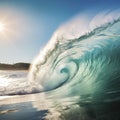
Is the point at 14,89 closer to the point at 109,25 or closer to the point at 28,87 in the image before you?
the point at 28,87

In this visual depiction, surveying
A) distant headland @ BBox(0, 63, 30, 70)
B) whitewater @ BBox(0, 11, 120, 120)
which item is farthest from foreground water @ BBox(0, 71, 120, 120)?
distant headland @ BBox(0, 63, 30, 70)

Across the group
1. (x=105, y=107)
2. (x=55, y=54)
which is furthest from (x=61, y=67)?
(x=105, y=107)

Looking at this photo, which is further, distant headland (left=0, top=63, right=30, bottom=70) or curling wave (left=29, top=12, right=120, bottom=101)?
distant headland (left=0, top=63, right=30, bottom=70)

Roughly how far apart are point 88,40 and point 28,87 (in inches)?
254

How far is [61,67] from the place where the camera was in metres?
18.4

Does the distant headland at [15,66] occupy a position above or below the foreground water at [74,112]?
above

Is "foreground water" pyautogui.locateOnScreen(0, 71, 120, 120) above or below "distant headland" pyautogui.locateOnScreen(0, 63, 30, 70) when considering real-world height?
below

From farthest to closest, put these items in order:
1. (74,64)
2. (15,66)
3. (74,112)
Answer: (15,66) → (74,64) → (74,112)

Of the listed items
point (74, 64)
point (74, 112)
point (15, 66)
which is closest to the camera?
point (74, 112)

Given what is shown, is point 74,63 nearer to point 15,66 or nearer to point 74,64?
point 74,64

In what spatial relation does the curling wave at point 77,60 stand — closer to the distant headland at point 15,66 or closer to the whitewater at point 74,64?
the whitewater at point 74,64

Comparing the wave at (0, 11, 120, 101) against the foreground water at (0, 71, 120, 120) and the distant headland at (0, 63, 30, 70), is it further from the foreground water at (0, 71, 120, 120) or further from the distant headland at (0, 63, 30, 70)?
the distant headland at (0, 63, 30, 70)

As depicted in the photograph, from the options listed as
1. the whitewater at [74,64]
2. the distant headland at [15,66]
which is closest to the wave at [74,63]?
the whitewater at [74,64]

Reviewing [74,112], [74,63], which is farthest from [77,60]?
[74,112]
